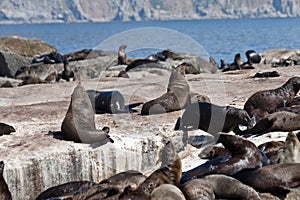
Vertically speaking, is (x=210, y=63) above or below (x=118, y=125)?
below

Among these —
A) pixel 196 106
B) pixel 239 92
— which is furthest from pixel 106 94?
pixel 239 92

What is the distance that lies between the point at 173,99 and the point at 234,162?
3.99m

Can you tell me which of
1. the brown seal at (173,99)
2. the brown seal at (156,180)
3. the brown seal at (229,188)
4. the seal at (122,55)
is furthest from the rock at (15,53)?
the brown seal at (229,188)

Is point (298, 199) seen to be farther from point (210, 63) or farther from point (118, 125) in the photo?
point (210, 63)

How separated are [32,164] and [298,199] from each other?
3.63m

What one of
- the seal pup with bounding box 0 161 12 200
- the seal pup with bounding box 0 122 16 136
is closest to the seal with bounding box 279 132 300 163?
the seal pup with bounding box 0 161 12 200

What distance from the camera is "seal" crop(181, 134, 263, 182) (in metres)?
6.94

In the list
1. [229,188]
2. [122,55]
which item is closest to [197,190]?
[229,188]

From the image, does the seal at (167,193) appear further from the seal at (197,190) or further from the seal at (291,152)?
the seal at (291,152)

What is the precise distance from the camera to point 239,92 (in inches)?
498

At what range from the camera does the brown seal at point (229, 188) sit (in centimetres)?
619

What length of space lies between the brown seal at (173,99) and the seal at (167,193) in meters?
4.61

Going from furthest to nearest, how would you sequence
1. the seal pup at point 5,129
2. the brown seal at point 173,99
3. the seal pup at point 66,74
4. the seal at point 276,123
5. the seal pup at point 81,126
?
the seal pup at point 66,74 < the brown seal at point 173,99 < the seal pup at point 5,129 < the seal at point 276,123 < the seal pup at point 81,126

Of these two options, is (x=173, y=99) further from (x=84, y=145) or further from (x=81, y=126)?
(x=84, y=145)
